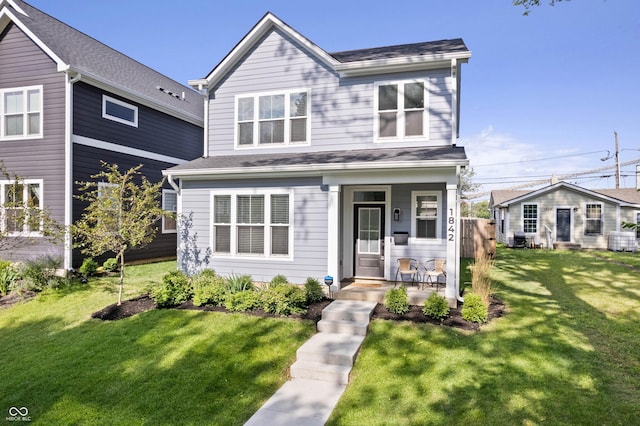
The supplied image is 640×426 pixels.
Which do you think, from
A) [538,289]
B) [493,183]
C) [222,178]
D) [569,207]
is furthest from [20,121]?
[493,183]

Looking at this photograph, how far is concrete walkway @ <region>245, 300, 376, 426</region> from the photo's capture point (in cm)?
428

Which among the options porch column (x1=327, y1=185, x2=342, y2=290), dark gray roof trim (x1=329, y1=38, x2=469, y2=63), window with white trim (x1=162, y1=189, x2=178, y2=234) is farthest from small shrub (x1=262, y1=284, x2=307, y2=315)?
window with white trim (x1=162, y1=189, x2=178, y2=234)

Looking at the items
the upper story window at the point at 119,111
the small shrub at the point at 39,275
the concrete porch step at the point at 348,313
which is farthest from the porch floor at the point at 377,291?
the upper story window at the point at 119,111

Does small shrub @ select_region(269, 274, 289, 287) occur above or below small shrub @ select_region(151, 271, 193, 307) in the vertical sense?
above

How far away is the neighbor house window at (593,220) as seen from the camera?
803 inches

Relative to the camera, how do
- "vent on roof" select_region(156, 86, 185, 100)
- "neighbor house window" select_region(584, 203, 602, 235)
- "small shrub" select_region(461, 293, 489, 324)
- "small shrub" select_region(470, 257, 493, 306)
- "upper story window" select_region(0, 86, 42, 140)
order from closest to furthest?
"small shrub" select_region(461, 293, 489, 324) → "small shrub" select_region(470, 257, 493, 306) → "upper story window" select_region(0, 86, 42, 140) → "vent on roof" select_region(156, 86, 185, 100) → "neighbor house window" select_region(584, 203, 602, 235)

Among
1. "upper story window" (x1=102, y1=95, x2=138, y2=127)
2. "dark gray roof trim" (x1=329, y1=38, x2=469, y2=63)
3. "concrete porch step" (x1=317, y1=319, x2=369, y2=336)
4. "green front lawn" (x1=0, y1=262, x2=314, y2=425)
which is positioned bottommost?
"green front lawn" (x1=0, y1=262, x2=314, y2=425)

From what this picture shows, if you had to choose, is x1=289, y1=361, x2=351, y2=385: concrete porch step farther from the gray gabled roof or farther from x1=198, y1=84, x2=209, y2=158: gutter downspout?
the gray gabled roof

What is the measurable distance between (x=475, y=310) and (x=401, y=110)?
18.2ft

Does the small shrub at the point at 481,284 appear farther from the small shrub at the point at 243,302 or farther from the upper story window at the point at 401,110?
the small shrub at the point at 243,302

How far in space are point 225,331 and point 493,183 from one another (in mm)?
51589

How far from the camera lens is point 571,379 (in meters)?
4.78

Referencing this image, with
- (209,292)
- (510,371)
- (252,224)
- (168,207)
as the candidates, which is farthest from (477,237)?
(168,207)

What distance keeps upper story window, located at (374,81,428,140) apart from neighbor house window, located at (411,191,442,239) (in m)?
1.64
